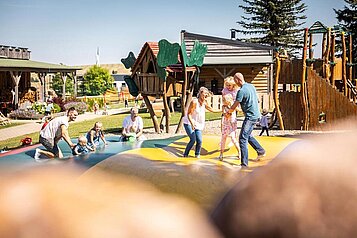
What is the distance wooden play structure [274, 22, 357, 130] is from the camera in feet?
34.7

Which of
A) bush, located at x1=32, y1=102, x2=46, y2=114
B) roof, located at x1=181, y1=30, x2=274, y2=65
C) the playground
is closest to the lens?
the playground

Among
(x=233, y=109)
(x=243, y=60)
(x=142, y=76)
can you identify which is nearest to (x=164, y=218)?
(x=233, y=109)

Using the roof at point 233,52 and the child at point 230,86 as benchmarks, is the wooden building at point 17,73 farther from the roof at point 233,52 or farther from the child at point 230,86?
the child at point 230,86

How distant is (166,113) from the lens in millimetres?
11188

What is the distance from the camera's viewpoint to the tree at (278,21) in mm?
29453

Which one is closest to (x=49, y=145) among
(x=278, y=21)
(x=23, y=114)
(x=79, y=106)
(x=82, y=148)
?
(x=82, y=148)

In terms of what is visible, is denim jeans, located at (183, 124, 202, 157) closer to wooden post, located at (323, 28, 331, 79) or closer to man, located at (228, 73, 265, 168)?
man, located at (228, 73, 265, 168)

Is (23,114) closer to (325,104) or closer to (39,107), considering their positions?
(39,107)

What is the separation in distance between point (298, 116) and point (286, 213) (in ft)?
25.5

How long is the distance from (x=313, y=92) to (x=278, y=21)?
786 inches

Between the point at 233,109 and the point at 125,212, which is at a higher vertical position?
the point at 233,109

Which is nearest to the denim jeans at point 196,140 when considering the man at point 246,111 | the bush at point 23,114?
the man at point 246,111

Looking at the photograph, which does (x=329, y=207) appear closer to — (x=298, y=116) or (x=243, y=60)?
(x=298, y=116)

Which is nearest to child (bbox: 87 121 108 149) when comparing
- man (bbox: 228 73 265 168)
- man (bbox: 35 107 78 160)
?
man (bbox: 35 107 78 160)
